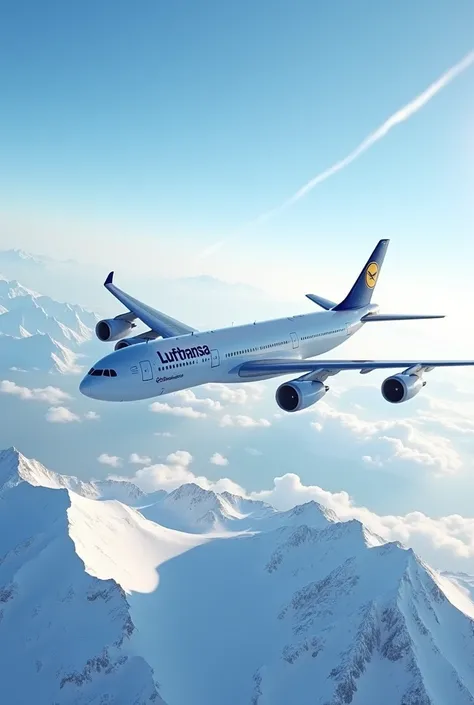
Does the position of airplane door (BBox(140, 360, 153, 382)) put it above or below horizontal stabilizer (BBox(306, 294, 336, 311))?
below

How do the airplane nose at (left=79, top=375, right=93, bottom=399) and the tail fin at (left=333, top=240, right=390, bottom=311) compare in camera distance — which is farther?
the tail fin at (left=333, top=240, right=390, bottom=311)

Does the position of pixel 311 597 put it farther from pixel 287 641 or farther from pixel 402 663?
pixel 402 663

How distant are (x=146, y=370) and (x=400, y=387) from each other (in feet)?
60.0

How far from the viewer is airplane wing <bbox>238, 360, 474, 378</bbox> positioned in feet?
122

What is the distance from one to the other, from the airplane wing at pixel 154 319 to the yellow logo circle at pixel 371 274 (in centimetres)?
2556

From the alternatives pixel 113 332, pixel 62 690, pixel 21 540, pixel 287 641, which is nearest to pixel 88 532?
pixel 21 540

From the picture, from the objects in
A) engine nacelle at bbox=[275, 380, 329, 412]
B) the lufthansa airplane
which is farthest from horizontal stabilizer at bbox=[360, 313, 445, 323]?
engine nacelle at bbox=[275, 380, 329, 412]

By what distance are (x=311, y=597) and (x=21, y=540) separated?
293ft

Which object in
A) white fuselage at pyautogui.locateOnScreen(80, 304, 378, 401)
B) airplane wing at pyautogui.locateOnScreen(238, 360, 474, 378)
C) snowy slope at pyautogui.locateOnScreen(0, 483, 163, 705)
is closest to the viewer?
white fuselage at pyautogui.locateOnScreen(80, 304, 378, 401)

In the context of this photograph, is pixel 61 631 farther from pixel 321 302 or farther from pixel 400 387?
pixel 400 387

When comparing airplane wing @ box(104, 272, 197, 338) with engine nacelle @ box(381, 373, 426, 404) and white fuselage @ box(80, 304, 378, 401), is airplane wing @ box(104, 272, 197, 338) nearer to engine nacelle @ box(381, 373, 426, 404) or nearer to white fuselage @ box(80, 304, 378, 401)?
white fuselage @ box(80, 304, 378, 401)

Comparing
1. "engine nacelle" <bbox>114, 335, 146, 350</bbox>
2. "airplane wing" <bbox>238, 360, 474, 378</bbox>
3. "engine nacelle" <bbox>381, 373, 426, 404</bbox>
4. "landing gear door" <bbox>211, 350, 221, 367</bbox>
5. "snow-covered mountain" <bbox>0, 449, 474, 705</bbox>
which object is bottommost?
"snow-covered mountain" <bbox>0, 449, 474, 705</bbox>

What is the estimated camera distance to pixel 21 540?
152 meters

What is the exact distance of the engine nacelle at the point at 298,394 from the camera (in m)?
35.4
